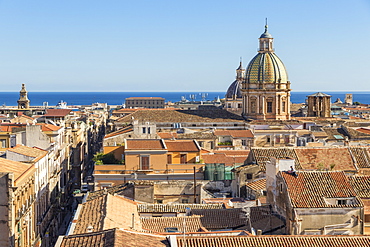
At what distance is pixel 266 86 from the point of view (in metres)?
59.3

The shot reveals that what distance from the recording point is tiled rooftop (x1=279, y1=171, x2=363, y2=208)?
1997cm

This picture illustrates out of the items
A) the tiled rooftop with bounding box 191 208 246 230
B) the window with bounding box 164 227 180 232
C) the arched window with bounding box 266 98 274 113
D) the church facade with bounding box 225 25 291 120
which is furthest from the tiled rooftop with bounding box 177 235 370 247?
the arched window with bounding box 266 98 274 113

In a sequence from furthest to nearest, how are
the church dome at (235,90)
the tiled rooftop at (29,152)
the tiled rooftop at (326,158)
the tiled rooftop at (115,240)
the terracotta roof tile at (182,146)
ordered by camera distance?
the church dome at (235,90), the terracotta roof tile at (182,146), the tiled rooftop at (29,152), the tiled rooftop at (326,158), the tiled rooftop at (115,240)

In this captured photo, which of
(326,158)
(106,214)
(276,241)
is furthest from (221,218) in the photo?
(326,158)

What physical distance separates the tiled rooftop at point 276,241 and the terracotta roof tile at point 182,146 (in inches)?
724

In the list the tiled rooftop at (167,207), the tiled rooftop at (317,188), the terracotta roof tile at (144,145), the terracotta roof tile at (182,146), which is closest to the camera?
the tiled rooftop at (317,188)

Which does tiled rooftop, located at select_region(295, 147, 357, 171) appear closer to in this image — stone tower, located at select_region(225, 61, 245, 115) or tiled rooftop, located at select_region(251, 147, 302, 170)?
tiled rooftop, located at select_region(251, 147, 302, 170)

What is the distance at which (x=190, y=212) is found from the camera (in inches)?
920

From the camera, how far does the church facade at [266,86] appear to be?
59.3 metres

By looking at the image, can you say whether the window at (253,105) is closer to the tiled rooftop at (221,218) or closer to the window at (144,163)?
the window at (144,163)

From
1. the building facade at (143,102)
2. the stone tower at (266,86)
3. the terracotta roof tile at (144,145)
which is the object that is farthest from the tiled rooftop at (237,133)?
the building facade at (143,102)

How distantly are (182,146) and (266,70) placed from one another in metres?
25.5

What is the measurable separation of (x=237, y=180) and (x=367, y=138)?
22.6 m

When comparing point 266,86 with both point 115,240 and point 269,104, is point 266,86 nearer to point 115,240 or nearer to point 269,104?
point 269,104
